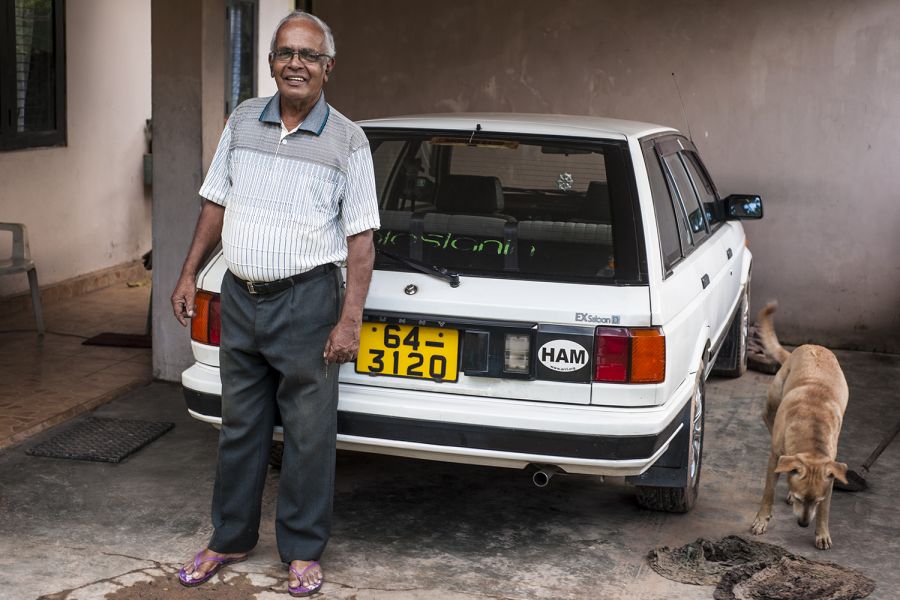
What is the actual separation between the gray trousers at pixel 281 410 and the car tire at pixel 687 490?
1.51m

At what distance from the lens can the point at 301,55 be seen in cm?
379

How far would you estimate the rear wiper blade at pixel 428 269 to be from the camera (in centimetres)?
412

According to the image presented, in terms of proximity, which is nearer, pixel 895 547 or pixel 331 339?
pixel 331 339

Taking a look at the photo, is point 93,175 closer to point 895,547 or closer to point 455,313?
point 455,313

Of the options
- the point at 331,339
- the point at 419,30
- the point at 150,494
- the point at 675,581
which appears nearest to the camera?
the point at 331,339

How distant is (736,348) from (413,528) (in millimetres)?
3368

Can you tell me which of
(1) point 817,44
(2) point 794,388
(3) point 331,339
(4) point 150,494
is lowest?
(4) point 150,494

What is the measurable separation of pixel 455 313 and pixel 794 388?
1947 millimetres

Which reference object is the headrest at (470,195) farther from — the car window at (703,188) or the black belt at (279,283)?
the car window at (703,188)

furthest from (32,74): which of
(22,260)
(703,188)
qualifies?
(703,188)

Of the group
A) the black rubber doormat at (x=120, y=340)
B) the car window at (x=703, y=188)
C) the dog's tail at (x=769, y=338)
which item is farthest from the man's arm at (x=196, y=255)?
the black rubber doormat at (x=120, y=340)

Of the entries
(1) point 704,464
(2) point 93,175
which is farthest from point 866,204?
(2) point 93,175

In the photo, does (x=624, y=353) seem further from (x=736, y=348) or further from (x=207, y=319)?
(x=736, y=348)

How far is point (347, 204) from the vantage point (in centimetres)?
386
